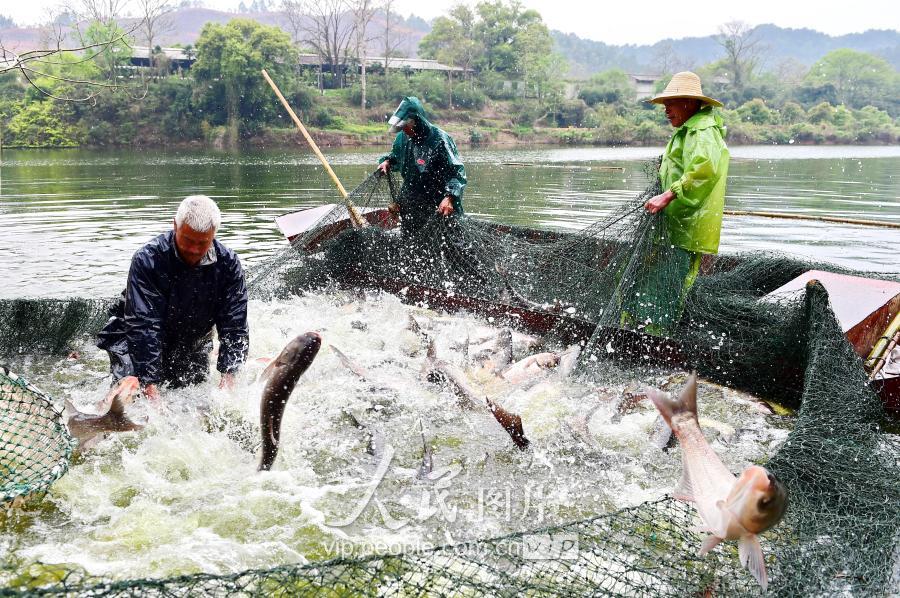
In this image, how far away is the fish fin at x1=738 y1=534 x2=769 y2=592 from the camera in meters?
2.53

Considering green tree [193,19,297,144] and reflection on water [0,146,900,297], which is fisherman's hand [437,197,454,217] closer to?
reflection on water [0,146,900,297]

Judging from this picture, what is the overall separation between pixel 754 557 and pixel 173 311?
3551 mm

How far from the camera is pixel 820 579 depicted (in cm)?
285

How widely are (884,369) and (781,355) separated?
0.67 meters

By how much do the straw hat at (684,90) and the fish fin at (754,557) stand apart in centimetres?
404

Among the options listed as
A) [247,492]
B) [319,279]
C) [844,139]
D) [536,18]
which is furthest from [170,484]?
[536,18]

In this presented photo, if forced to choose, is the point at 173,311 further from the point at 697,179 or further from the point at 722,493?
the point at 697,179

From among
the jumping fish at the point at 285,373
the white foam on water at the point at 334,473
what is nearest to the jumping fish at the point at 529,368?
the white foam on water at the point at 334,473

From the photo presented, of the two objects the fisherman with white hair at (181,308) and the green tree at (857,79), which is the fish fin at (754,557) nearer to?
the fisherman with white hair at (181,308)

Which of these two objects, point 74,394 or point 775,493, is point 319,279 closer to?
point 74,394

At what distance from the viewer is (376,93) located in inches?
2447

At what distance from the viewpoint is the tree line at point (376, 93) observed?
49.1 metres

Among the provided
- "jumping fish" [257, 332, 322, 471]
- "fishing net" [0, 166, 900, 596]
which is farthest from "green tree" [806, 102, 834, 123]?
"jumping fish" [257, 332, 322, 471]

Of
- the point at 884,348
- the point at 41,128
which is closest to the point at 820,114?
the point at 41,128
